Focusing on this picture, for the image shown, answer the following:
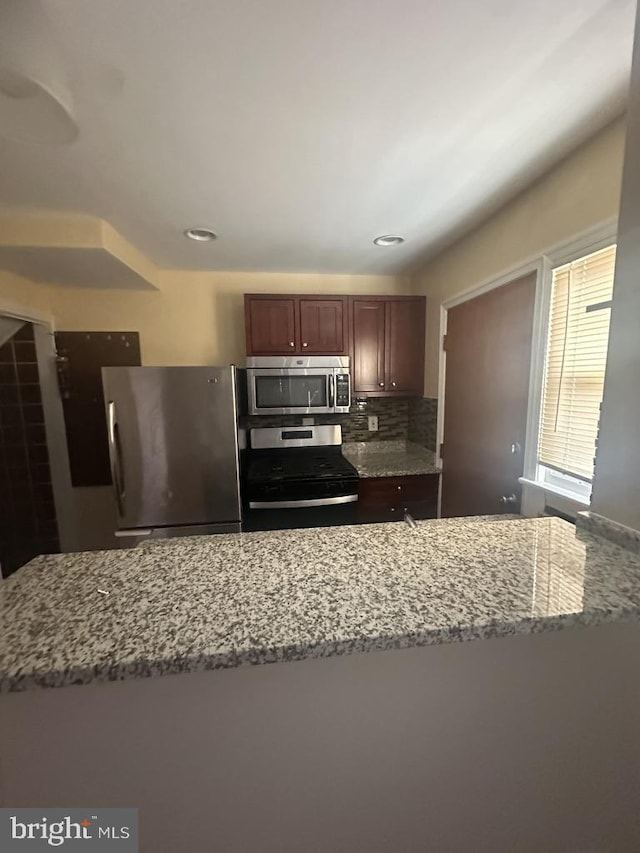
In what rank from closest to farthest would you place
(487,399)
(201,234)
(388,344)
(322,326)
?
(487,399)
(201,234)
(322,326)
(388,344)

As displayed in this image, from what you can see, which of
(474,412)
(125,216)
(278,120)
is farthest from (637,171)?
(125,216)

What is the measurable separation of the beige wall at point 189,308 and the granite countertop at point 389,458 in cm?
129

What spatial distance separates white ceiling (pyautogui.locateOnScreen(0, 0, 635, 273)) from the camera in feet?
2.62

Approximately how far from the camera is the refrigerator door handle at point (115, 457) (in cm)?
200

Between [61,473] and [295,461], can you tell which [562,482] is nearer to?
[295,461]

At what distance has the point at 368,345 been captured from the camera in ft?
8.43

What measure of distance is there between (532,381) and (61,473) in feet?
10.8

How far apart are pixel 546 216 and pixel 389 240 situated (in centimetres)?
90

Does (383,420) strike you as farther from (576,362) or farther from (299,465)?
(576,362)

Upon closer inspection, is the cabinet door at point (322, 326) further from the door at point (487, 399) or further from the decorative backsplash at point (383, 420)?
the door at point (487, 399)

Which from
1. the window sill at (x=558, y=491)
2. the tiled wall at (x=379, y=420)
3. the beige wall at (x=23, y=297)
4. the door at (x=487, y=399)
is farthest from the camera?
the tiled wall at (x=379, y=420)

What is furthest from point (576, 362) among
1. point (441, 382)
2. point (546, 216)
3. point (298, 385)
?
point (298, 385)

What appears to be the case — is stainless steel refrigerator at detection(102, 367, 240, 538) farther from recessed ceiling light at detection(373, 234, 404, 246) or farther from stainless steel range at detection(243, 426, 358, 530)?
recessed ceiling light at detection(373, 234, 404, 246)

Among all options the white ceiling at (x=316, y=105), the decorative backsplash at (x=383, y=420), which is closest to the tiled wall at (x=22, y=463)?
the white ceiling at (x=316, y=105)
